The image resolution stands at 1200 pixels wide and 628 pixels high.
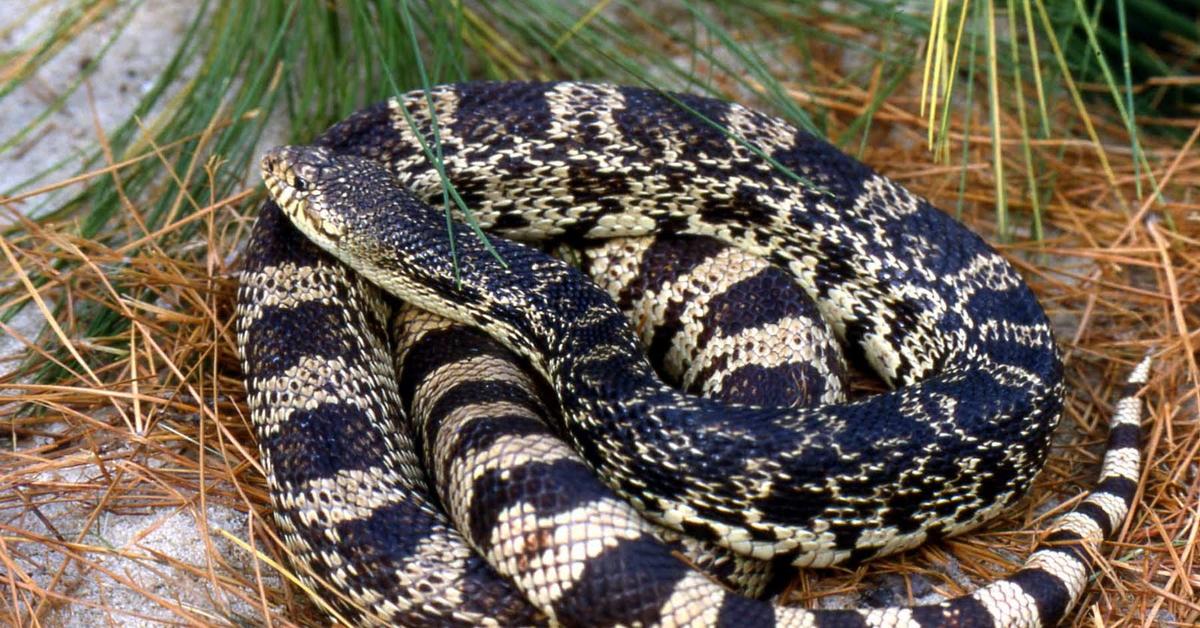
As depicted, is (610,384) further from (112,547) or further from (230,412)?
(112,547)

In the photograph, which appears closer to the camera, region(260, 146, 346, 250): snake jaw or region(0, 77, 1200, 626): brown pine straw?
region(0, 77, 1200, 626): brown pine straw

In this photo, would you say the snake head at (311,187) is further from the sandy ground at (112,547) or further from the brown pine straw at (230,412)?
the sandy ground at (112,547)

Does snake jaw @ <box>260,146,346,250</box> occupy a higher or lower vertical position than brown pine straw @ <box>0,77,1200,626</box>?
higher

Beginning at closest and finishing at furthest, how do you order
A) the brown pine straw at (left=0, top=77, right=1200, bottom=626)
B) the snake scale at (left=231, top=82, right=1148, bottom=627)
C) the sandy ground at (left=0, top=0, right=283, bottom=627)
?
the snake scale at (left=231, top=82, right=1148, bottom=627) < the sandy ground at (left=0, top=0, right=283, bottom=627) < the brown pine straw at (left=0, top=77, right=1200, bottom=626)

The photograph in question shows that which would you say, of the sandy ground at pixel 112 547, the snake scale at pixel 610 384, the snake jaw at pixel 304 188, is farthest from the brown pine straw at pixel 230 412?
the snake jaw at pixel 304 188

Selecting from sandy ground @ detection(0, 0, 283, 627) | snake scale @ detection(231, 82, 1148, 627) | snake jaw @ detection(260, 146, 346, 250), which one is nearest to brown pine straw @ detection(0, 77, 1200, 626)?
sandy ground @ detection(0, 0, 283, 627)

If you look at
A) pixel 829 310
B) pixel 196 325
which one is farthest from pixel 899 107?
pixel 196 325

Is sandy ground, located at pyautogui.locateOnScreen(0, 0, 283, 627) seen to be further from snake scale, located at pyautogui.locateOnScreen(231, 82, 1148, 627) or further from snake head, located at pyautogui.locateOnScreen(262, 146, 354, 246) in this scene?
snake head, located at pyautogui.locateOnScreen(262, 146, 354, 246)
